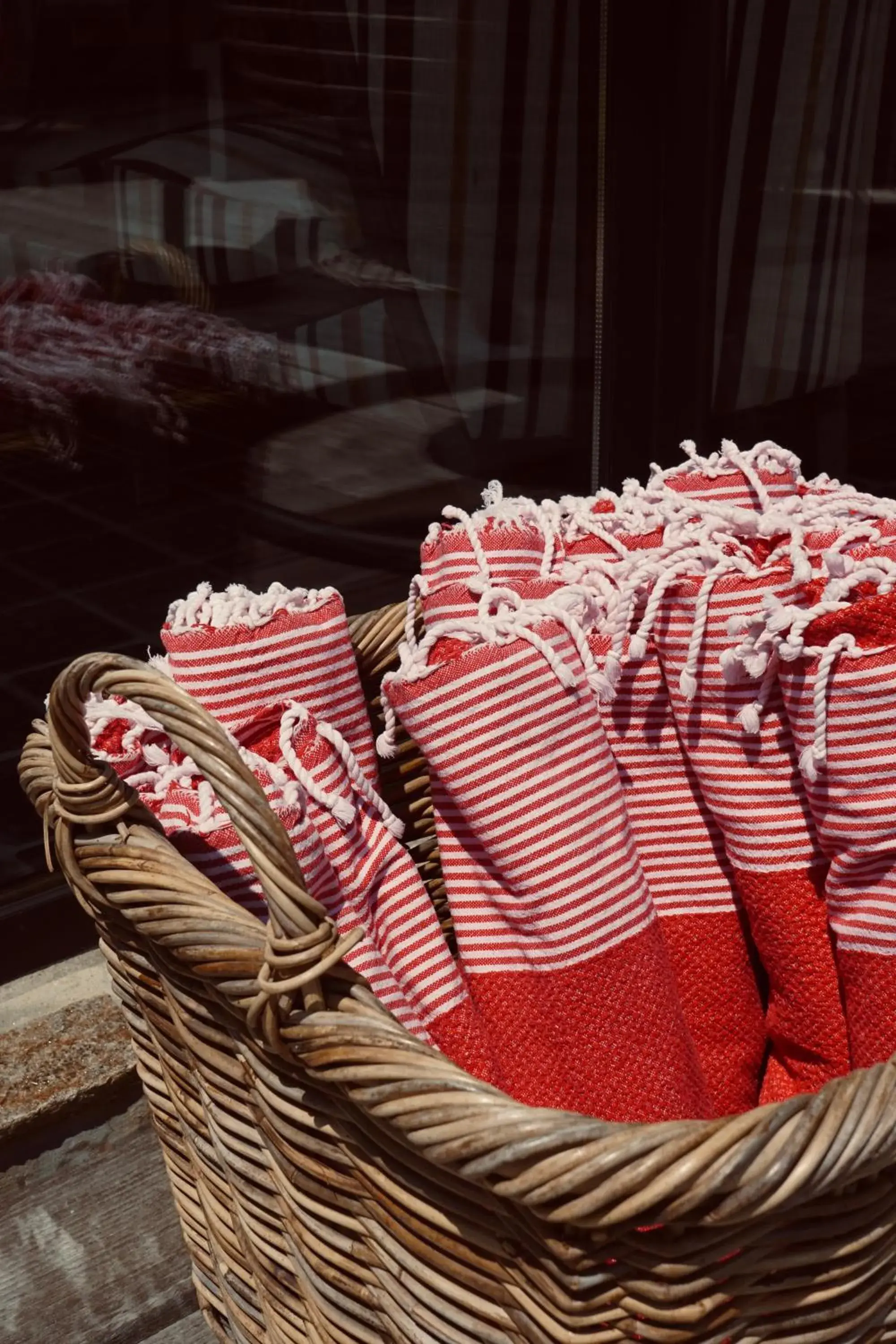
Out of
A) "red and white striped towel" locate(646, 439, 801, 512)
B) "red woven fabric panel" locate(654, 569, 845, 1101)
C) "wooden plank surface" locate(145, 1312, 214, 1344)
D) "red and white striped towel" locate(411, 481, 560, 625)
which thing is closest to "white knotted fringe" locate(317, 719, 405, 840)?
"red and white striped towel" locate(411, 481, 560, 625)

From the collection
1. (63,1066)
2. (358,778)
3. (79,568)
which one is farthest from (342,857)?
(79,568)

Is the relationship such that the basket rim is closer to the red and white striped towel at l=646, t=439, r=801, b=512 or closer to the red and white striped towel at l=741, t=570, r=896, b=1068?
the red and white striped towel at l=741, t=570, r=896, b=1068

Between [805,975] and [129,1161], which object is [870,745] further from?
[129,1161]

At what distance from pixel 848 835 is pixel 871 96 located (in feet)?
5.17

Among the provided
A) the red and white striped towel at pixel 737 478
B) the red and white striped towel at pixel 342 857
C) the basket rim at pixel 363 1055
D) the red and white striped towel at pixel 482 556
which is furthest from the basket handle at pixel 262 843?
the red and white striped towel at pixel 737 478

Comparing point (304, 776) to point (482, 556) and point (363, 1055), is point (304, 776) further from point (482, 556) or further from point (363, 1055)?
point (363, 1055)

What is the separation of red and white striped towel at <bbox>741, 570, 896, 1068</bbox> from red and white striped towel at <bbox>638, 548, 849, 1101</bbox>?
26mm

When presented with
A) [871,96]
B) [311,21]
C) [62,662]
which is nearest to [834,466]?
[871,96]

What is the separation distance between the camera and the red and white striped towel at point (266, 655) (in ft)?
3.04

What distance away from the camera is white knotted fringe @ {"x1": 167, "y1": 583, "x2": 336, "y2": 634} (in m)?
0.95

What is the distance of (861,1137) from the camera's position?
553 mm

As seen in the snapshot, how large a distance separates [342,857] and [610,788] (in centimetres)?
20

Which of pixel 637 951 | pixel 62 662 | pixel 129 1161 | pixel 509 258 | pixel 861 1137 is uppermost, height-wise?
pixel 509 258

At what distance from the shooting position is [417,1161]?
2.05 ft
